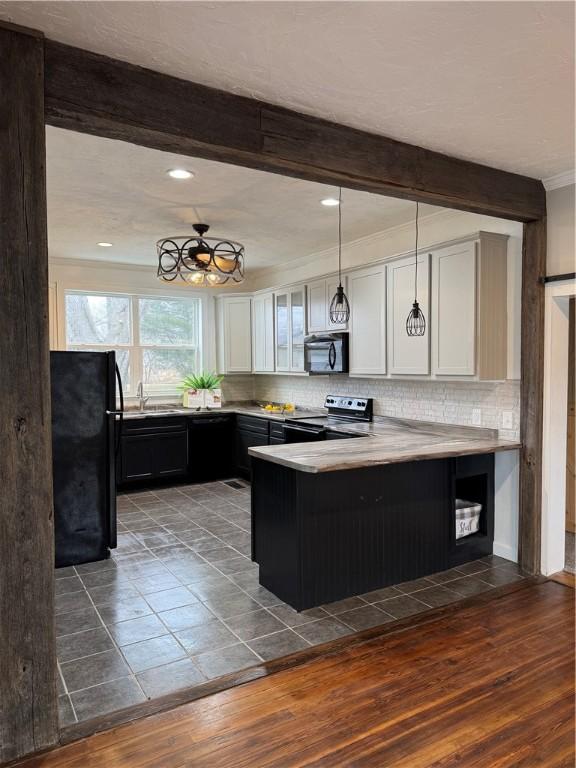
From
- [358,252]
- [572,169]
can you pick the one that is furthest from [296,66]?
[358,252]

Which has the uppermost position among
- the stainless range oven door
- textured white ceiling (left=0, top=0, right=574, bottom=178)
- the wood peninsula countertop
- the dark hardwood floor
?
textured white ceiling (left=0, top=0, right=574, bottom=178)

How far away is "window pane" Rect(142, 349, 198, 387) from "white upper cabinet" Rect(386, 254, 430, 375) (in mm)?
3351

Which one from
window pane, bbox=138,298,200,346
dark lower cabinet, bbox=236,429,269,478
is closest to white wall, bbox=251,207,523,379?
window pane, bbox=138,298,200,346

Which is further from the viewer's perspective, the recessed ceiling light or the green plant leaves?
the green plant leaves

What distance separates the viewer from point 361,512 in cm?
326

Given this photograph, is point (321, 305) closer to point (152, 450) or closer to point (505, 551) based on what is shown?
point (152, 450)

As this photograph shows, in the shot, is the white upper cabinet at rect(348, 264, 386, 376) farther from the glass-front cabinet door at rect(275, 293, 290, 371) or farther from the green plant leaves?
the green plant leaves

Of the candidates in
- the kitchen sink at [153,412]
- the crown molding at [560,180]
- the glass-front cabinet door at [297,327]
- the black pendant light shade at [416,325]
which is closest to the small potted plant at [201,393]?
the kitchen sink at [153,412]

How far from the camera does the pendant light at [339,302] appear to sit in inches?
143

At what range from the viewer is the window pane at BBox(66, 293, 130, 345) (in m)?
6.24

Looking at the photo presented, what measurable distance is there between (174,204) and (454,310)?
2.24m

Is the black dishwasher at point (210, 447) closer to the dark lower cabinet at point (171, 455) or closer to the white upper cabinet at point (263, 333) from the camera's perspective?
the dark lower cabinet at point (171, 455)

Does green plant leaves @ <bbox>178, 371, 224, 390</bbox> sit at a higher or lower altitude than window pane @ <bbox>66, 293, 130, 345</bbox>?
lower

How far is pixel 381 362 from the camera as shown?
14.9ft
